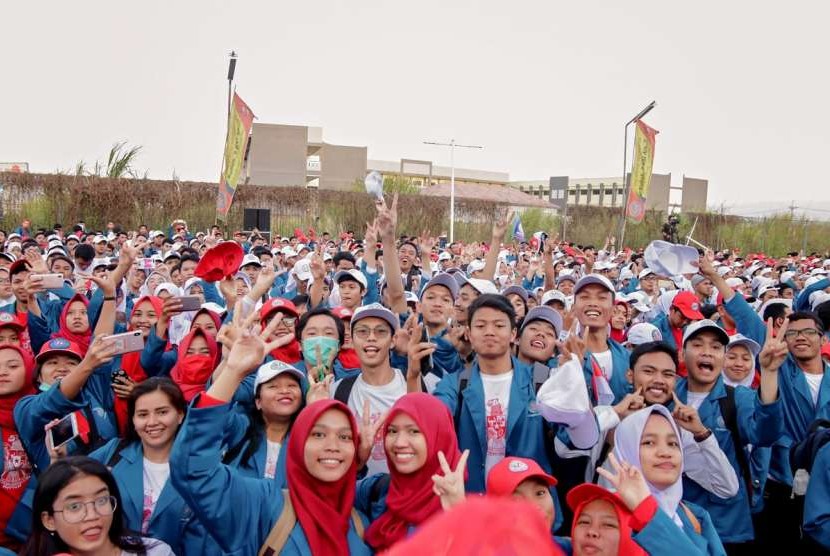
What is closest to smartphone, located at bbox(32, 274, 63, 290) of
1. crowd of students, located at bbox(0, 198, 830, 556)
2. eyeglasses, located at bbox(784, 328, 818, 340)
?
crowd of students, located at bbox(0, 198, 830, 556)

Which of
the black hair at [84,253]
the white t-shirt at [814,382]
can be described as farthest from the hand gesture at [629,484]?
the black hair at [84,253]

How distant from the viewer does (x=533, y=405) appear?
337 cm

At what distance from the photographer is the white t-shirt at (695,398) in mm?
3537

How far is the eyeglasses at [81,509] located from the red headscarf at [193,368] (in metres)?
1.56

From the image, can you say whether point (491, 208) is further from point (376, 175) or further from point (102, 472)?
point (102, 472)

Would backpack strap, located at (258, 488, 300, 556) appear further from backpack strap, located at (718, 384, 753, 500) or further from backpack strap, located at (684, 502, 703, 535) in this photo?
backpack strap, located at (718, 384, 753, 500)

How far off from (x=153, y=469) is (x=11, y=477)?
2.75ft

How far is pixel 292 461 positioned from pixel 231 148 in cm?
1165

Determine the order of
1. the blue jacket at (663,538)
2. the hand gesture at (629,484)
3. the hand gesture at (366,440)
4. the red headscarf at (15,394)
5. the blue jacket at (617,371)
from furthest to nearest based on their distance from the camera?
1. the blue jacket at (617,371)
2. the red headscarf at (15,394)
3. the hand gesture at (366,440)
4. the hand gesture at (629,484)
5. the blue jacket at (663,538)

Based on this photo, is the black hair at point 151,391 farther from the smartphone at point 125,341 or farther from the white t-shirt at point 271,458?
the white t-shirt at point 271,458

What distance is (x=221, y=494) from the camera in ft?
7.63

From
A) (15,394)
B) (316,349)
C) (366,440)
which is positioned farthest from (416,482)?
(15,394)

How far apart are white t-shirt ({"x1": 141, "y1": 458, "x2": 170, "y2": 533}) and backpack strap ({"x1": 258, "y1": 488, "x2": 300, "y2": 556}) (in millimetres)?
691

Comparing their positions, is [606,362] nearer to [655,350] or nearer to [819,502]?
[655,350]
